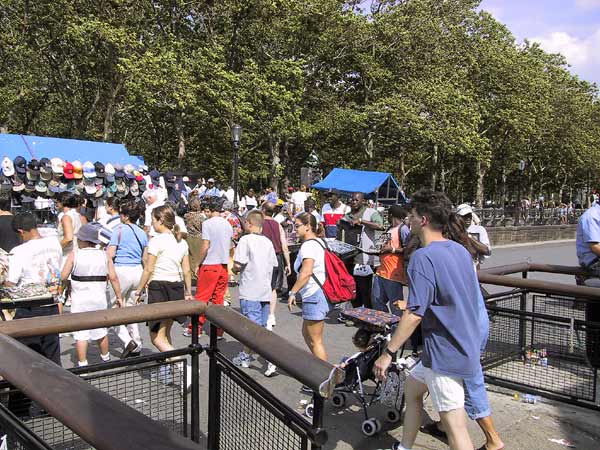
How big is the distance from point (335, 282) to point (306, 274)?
0.35 meters

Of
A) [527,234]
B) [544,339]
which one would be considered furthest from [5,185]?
[527,234]

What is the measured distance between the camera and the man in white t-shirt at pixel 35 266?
14.7 feet

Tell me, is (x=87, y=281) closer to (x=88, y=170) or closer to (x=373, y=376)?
(x=373, y=376)

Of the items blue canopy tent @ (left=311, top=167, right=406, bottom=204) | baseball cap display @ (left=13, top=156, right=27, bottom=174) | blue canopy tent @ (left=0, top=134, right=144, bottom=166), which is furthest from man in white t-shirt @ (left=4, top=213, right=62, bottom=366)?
blue canopy tent @ (left=311, top=167, right=406, bottom=204)

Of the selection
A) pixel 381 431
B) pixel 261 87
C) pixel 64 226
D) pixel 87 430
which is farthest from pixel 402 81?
pixel 87 430

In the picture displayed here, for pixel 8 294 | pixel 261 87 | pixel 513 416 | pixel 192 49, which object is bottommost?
pixel 513 416

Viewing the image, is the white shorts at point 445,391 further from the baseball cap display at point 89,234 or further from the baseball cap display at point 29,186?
the baseball cap display at point 29,186

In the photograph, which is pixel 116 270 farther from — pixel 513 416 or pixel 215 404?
pixel 513 416

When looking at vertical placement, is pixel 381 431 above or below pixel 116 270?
below

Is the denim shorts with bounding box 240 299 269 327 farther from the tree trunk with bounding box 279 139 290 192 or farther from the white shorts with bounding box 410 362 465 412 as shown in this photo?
the tree trunk with bounding box 279 139 290 192

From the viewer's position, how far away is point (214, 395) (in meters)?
3.05

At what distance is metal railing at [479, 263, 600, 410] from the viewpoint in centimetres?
527

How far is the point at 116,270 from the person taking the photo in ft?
20.7

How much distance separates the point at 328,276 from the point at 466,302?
2.45 m
